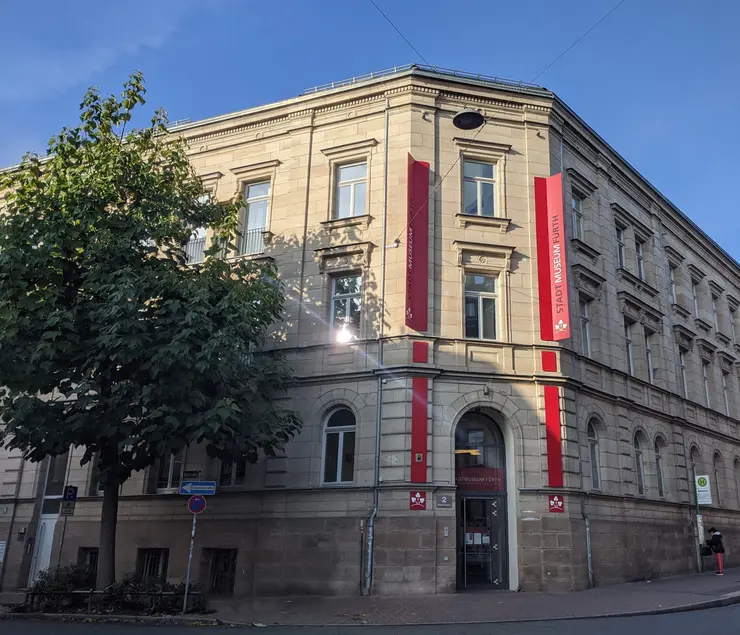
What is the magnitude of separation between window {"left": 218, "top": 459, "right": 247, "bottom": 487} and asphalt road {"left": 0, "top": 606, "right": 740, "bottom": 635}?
22.1 ft

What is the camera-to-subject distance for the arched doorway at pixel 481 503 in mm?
17531

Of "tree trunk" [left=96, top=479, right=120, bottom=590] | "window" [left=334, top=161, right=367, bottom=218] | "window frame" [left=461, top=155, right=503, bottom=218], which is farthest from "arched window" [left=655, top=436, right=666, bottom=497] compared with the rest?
"tree trunk" [left=96, top=479, right=120, bottom=590]

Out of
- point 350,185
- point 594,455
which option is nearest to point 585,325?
point 594,455

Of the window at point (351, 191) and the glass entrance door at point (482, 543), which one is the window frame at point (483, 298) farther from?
the glass entrance door at point (482, 543)

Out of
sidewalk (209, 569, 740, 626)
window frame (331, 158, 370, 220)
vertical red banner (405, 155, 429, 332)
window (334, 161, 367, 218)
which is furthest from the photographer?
window (334, 161, 367, 218)

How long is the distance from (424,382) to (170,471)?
844 centimetres

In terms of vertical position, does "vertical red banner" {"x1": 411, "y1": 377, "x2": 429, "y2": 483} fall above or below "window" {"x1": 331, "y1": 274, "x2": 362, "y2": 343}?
below

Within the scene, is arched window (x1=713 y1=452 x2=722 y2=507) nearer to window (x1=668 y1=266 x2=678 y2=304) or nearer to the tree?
window (x1=668 y1=266 x2=678 y2=304)

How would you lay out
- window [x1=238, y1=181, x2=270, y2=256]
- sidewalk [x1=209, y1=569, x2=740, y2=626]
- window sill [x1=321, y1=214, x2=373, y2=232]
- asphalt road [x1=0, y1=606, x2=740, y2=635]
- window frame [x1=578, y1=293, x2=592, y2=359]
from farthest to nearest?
window [x1=238, y1=181, x2=270, y2=256] → window frame [x1=578, y1=293, x2=592, y2=359] → window sill [x1=321, y1=214, x2=373, y2=232] → sidewalk [x1=209, y1=569, x2=740, y2=626] → asphalt road [x1=0, y1=606, x2=740, y2=635]

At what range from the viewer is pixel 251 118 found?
2261cm

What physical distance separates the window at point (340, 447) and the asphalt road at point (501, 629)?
5920 millimetres

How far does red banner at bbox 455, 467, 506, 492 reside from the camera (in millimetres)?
18078

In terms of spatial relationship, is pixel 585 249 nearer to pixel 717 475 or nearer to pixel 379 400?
pixel 379 400

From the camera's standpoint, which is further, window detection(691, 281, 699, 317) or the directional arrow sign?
window detection(691, 281, 699, 317)
